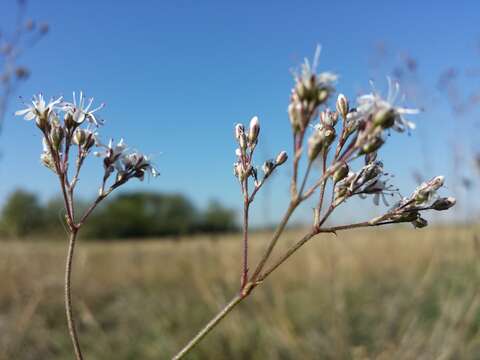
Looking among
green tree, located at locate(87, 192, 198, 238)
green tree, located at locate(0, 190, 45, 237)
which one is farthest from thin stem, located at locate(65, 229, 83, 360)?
green tree, located at locate(87, 192, 198, 238)

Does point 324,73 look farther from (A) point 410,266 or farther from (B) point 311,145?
(A) point 410,266

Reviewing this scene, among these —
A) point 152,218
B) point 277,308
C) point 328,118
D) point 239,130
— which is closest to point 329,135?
point 328,118

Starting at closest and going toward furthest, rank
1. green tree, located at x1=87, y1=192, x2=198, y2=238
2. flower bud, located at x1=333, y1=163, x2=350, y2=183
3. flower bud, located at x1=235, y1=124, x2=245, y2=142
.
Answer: flower bud, located at x1=333, y1=163, x2=350, y2=183 < flower bud, located at x1=235, y1=124, x2=245, y2=142 < green tree, located at x1=87, y1=192, x2=198, y2=238

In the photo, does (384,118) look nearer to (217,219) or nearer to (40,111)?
(40,111)

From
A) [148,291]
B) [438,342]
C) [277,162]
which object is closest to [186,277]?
[148,291]

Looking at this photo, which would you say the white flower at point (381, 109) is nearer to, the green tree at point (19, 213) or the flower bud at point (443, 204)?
the flower bud at point (443, 204)

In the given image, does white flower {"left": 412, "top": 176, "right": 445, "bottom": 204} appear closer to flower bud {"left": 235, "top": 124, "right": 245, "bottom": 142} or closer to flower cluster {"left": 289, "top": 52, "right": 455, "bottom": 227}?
flower cluster {"left": 289, "top": 52, "right": 455, "bottom": 227}
